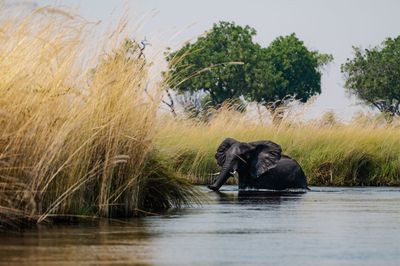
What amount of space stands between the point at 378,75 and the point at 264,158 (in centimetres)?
5349

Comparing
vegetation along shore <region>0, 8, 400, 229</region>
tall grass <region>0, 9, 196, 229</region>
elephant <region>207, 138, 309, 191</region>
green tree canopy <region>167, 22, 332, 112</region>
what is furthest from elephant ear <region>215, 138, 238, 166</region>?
green tree canopy <region>167, 22, 332, 112</region>

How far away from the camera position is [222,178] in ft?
68.7

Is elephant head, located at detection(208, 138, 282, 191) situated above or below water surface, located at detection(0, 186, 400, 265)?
above

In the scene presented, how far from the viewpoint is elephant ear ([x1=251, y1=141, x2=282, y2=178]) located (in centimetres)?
2203

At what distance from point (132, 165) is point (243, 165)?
10.2 metres

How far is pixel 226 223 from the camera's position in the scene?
38.2 ft

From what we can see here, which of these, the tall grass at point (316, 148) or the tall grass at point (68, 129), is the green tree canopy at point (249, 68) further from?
the tall grass at point (68, 129)

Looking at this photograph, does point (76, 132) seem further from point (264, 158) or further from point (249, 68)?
point (249, 68)

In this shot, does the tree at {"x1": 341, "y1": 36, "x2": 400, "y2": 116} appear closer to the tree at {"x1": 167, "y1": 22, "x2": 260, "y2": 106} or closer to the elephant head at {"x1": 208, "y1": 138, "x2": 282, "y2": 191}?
the tree at {"x1": 167, "y1": 22, "x2": 260, "y2": 106}

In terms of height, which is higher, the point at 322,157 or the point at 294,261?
A: the point at 322,157

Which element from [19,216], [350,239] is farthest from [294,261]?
[19,216]

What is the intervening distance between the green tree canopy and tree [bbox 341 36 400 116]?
2411mm

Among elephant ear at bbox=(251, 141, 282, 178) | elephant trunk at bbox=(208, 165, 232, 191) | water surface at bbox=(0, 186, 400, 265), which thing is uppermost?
elephant ear at bbox=(251, 141, 282, 178)

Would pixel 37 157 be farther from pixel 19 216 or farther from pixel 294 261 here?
pixel 294 261
